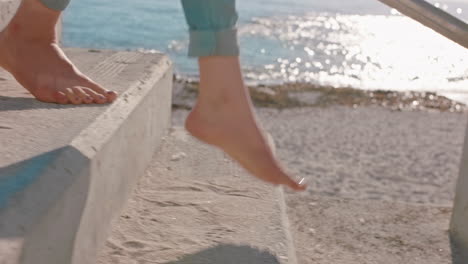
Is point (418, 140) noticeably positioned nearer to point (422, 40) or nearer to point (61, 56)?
point (61, 56)

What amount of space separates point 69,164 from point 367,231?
1450 mm

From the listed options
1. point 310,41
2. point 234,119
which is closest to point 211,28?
point 234,119

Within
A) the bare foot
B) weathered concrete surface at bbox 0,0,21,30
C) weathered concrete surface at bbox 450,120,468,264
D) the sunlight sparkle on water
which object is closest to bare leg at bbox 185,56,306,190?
the bare foot

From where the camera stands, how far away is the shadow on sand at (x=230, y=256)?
1.40 m

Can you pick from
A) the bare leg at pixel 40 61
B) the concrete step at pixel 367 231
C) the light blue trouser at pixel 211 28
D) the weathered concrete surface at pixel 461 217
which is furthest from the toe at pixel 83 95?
the weathered concrete surface at pixel 461 217

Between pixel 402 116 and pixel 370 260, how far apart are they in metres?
3.80

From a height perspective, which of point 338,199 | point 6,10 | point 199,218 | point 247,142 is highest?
point 6,10

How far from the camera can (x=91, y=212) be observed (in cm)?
128

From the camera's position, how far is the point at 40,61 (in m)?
1.59

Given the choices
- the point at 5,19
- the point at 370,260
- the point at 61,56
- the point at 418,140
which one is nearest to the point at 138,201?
the point at 61,56

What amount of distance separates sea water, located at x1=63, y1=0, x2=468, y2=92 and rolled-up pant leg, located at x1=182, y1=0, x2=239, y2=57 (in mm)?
6244

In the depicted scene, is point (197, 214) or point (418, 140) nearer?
point (197, 214)

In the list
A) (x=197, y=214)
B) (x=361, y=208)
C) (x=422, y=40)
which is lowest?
(x=422, y=40)

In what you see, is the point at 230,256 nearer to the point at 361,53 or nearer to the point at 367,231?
the point at 367,231
